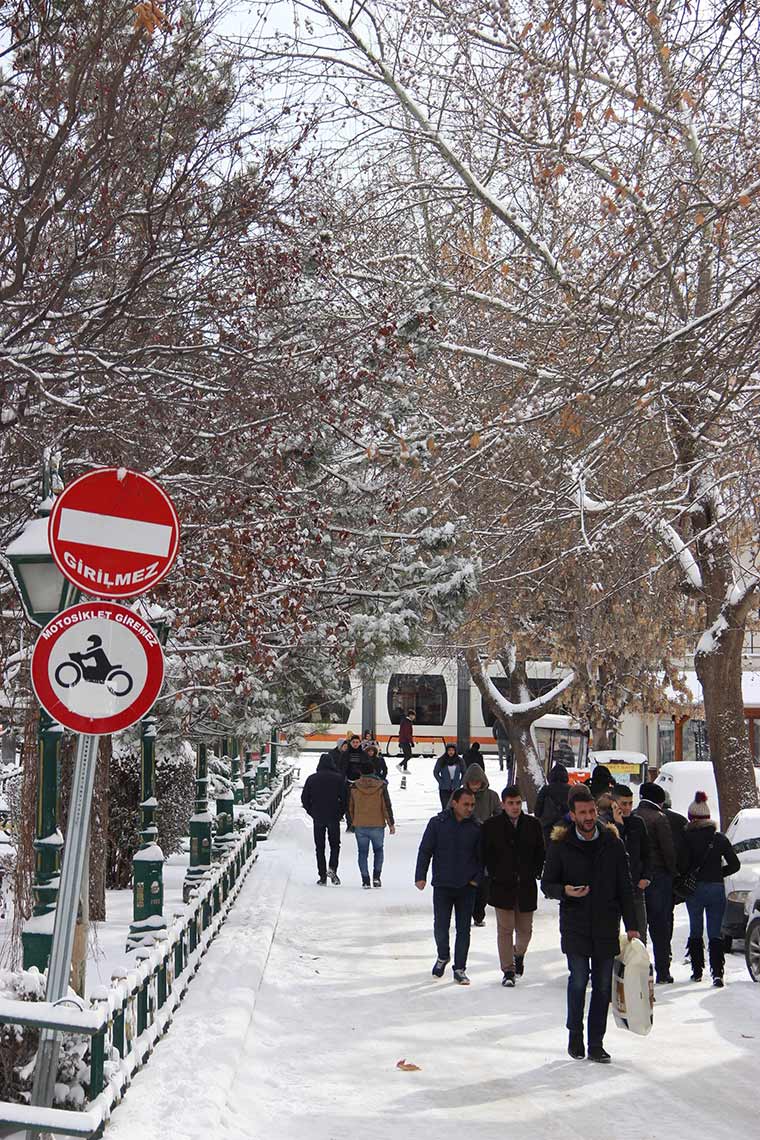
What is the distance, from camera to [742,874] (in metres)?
14.9

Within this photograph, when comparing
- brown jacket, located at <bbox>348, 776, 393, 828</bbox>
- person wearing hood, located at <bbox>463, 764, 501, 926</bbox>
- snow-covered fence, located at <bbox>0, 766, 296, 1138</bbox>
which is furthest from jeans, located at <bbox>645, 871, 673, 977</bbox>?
brown jacket, located at <bbox>348, 776, 393, 828</bbox>

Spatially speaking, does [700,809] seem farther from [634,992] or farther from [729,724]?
[729,724]

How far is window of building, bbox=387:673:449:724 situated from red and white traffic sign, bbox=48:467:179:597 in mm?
57777

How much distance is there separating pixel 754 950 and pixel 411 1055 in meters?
4.52

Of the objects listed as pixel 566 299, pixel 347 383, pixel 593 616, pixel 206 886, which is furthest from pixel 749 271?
pixel 593 616

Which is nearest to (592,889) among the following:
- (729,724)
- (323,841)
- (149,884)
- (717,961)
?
(149,884)

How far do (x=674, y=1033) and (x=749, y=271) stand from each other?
6.63 meters

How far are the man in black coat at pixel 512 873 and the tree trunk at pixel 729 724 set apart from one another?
6.37m

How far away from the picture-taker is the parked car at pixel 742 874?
14344mm

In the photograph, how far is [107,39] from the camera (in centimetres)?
903

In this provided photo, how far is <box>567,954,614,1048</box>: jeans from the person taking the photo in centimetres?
901

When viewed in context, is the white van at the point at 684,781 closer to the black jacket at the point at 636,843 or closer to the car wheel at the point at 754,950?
the car wheel at the point at 754,950

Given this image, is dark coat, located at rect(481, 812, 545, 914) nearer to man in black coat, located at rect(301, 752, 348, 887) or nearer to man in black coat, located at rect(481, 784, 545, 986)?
man in black coat, located at rect(481, 784, 545, 986)

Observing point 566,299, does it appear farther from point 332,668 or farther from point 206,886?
point 332,668
